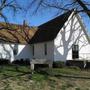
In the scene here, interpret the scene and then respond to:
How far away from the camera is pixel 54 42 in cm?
3662

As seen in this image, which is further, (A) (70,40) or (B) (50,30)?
(B) (50,30)

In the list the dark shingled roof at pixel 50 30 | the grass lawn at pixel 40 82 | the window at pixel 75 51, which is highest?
the dark shingled roof at pixel 50 30

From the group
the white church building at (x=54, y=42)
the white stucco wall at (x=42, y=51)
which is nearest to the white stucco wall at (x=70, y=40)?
the white church building at (x=54, y=42)

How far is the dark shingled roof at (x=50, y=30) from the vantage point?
3748cm

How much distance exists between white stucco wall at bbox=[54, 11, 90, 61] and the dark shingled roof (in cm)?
67

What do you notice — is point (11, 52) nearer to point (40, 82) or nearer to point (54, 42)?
point (54, 42)

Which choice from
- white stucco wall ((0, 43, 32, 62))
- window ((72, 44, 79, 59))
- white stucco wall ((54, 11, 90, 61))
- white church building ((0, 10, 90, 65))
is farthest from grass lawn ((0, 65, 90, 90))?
white stucco wall ((0, 43, 32, 62))

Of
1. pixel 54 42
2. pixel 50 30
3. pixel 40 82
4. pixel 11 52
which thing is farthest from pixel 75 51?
pixel 40 82

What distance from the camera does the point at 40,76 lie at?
21250 millimetres

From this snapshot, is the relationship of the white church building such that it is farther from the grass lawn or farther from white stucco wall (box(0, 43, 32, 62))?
the grass lawn

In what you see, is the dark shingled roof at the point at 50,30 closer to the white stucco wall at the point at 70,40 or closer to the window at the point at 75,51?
the white stucco wall at the point at 70,40

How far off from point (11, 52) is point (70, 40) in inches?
354

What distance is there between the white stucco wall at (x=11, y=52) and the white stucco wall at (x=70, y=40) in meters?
7.41

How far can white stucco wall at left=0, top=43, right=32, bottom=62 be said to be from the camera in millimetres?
40906
